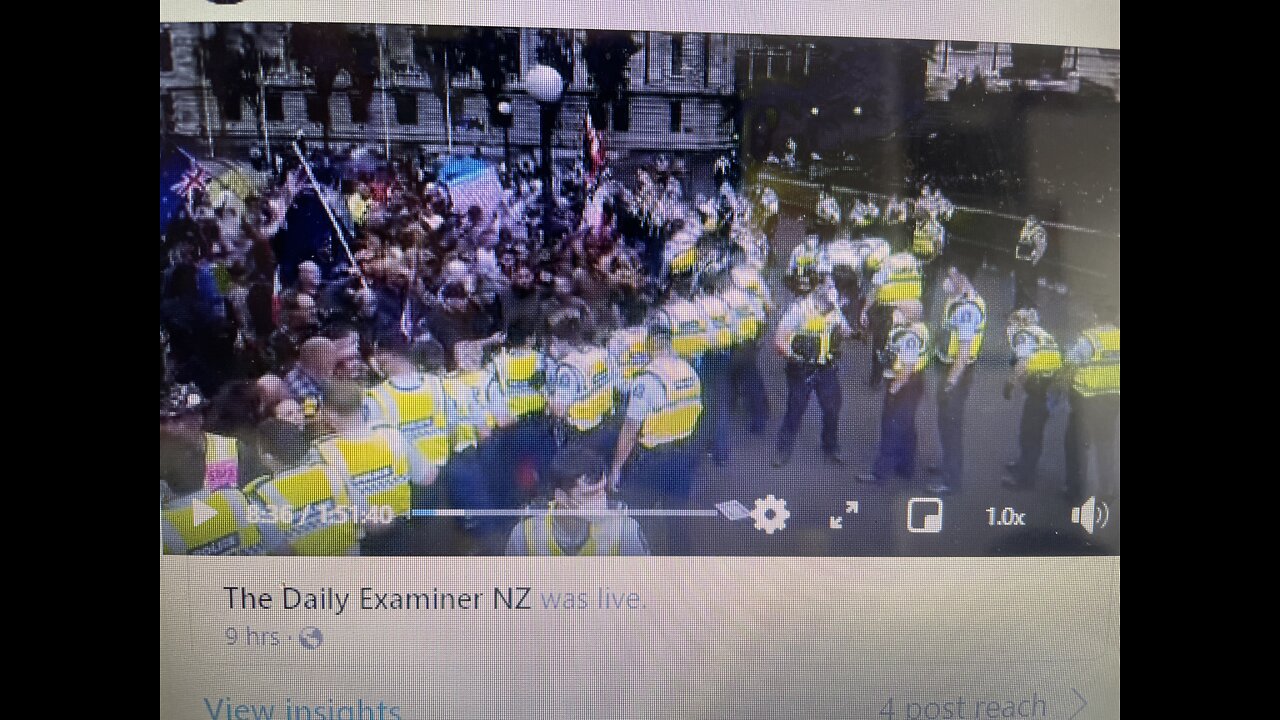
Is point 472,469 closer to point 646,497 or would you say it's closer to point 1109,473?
point 646,497

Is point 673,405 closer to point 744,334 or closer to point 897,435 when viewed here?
point 744,334

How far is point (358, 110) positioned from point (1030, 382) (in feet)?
3.83

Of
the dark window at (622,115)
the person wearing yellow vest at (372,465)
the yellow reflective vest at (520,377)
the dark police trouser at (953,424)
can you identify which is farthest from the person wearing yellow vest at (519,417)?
the dark police trouser at (953,424)

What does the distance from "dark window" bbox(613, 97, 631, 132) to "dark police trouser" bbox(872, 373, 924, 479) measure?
1.98 feet

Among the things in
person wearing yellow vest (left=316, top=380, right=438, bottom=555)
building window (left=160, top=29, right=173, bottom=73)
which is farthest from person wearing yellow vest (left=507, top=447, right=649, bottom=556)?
building window (left=160, top=29, right=173, bottom=73)

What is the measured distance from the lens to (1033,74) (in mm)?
1121

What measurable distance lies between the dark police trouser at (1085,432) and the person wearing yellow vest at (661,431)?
622 mm

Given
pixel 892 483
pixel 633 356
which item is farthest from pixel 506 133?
pixel 892 483

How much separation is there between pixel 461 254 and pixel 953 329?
803 millimetres

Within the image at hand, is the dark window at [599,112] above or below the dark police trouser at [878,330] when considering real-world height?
above

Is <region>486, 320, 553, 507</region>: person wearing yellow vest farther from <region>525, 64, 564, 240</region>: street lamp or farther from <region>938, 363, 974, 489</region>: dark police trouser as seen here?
<region>938, 363, 974, 489</region>: dark police trouser

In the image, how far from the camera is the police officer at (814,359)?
111cm

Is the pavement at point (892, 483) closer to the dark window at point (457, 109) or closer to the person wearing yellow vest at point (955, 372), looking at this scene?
the person wearing yellow vest at point (955, 372)

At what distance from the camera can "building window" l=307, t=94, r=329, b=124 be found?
1070 millimetres
